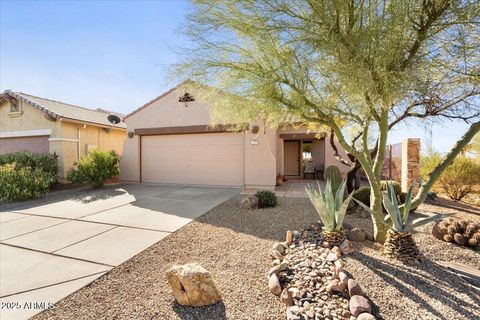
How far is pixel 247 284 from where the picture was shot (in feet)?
10.5

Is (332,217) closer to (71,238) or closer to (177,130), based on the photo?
(71,238)

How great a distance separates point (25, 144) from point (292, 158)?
55.5 feet

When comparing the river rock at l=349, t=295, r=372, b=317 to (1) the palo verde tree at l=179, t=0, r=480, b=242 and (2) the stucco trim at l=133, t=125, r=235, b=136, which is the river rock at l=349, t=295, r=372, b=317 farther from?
(2) the stucco trim at l=133, t=125, r=235, b=136

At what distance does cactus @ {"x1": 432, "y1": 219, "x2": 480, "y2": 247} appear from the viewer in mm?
4064

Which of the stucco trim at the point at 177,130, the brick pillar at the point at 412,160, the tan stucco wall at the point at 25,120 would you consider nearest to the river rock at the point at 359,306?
the brick pillar at the point at 412,160

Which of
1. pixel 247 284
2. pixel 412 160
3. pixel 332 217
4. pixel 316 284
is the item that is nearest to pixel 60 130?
pixel 247 284

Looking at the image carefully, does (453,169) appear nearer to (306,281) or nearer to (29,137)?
(306,281)

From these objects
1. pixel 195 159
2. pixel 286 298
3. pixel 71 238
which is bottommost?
pixel 71 238

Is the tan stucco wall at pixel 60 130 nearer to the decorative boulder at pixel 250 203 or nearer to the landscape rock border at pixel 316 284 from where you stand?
the decorative boulder at pixel 250 203

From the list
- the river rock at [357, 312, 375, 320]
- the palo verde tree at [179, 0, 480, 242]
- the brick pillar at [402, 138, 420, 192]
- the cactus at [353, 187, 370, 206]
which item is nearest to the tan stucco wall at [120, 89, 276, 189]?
the cactus at [353, 187, 370, 206]

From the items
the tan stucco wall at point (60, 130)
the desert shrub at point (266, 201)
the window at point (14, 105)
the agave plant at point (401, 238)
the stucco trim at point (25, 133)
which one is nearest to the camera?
the agave plant at point (401, 238)

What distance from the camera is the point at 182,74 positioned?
4707 mm

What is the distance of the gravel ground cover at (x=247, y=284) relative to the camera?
264 centimetres

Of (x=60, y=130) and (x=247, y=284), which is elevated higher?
(x=60, y=130)
